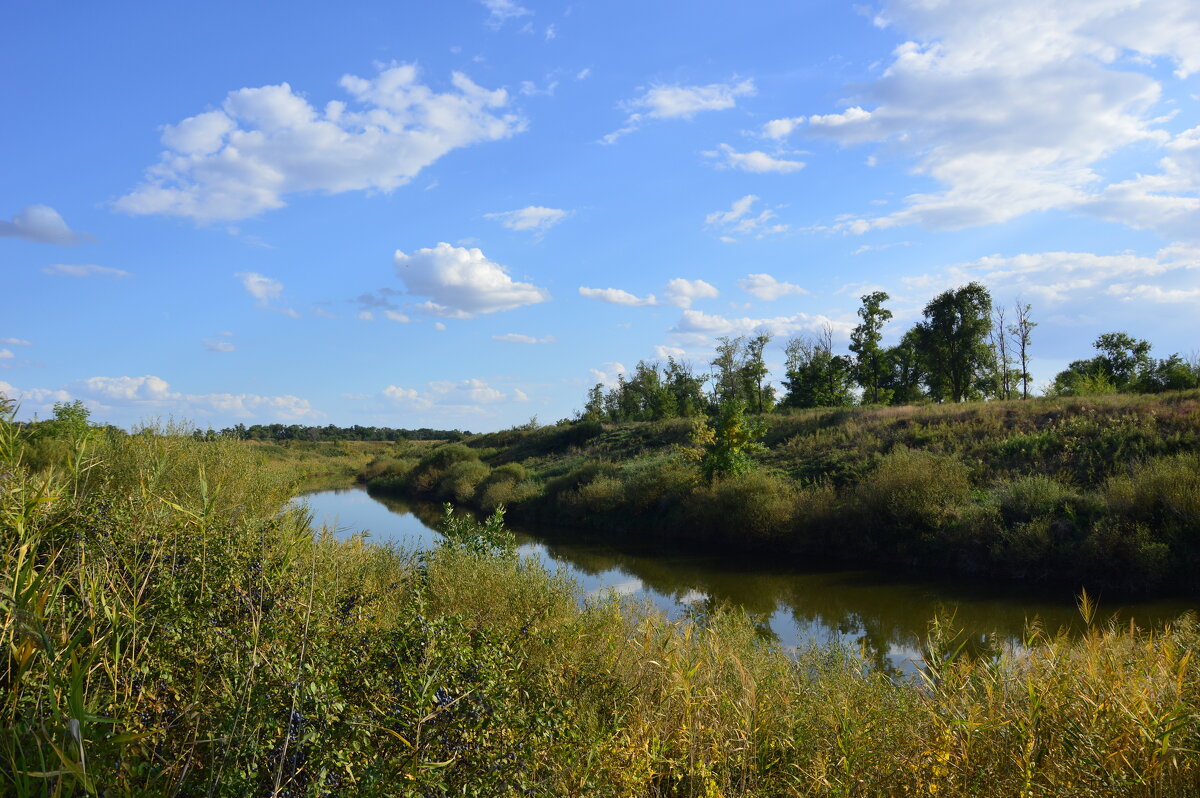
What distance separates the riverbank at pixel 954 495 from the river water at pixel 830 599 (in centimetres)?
99

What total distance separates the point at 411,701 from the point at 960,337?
3685cm

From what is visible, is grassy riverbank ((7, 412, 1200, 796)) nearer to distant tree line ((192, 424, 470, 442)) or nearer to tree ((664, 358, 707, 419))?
tree ((664, 358, 707, 419))

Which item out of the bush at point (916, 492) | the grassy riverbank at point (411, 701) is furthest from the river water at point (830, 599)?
the grassy riverbank at point (411, 701)

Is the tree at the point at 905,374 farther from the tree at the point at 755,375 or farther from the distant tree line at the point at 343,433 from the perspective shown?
the distant tree line at the point at 343,433

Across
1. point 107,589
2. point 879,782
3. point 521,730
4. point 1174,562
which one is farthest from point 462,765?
point 1174,562

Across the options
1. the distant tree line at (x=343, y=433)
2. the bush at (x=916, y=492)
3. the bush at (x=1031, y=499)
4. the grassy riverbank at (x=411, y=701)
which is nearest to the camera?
the grassy riverbank at (x=411, y=701)

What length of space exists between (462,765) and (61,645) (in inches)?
62.6

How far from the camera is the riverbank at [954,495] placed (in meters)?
13.6

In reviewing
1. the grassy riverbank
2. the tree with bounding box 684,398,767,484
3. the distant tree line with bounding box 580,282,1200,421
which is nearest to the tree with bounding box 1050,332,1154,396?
the distant tree line with bounding box 580,282,1200,421

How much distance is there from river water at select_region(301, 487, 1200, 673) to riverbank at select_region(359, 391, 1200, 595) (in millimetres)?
987

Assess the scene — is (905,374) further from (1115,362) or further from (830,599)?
(830,599)

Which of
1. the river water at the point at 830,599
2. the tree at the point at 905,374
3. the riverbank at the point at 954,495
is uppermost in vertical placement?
the tree at the point at 905,374

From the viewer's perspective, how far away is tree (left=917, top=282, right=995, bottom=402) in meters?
34.5

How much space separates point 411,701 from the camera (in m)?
2.84
